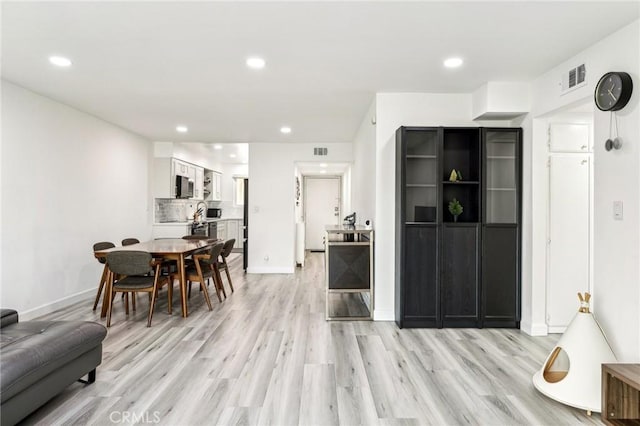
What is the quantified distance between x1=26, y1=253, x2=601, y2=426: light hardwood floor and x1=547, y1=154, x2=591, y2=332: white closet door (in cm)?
65

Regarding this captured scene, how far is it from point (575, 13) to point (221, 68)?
2.74 meters

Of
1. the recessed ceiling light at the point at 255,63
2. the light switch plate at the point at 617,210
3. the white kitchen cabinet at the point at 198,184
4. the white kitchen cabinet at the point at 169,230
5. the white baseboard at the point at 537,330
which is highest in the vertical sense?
the recessed ceiling light at the point at 255,63

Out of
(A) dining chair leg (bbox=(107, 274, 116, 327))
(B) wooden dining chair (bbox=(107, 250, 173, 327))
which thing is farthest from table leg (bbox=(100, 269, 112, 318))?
(B) wooden dining chair (bbox=(107, 250, 173, 327))

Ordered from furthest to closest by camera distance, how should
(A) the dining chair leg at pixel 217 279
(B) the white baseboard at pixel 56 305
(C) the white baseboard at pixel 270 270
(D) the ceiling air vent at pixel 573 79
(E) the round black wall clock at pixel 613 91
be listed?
1. (C) the white baseboard at pixel 270 270
2. (A) the dining chair leg at pixel 217 279
3. (B) the white baseboard at pixel 56 305
4. (D) the ceiling air vent at pixel 573 79
5. (E) the round black wall clock at pixel 613 91

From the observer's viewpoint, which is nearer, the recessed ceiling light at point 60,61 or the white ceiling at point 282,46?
the white ceiling at point 282,46

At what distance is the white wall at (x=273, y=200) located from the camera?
6.51 m

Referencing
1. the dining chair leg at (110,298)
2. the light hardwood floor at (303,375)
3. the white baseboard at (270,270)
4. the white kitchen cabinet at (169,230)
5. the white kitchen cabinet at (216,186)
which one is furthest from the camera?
the white kitchen cabinet at (216,186)

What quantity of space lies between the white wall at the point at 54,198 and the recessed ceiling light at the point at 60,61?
97cm

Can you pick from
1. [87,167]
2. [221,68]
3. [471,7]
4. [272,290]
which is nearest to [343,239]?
[272,290]

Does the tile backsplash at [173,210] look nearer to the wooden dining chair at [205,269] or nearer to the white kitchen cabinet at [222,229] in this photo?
the white kitchen cabinet at [222,229]

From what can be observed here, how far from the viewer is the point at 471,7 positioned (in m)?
2.10

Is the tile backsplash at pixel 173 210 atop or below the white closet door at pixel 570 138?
below

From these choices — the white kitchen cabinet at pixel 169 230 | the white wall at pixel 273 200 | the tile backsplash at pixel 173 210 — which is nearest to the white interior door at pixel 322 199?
the white wall at pixel 273 200

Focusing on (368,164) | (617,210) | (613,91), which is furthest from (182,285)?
(613,91)
